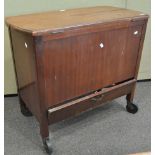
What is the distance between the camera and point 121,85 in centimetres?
169

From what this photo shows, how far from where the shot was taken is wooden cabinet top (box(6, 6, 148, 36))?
1.19 m

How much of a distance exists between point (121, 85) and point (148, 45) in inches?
30.4

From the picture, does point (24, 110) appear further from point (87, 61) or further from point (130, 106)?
point (130, 106)

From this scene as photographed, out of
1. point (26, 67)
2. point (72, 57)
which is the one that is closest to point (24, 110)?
point (26, 67)

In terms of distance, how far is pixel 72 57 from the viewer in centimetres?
132

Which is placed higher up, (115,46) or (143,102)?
(115,46)

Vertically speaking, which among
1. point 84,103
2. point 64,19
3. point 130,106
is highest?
point 64,19

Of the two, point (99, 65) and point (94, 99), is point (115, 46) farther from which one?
point (94, 99)

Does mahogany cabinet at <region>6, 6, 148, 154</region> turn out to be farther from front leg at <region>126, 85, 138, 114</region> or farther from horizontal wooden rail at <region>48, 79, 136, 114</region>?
front leg at <region>126, 85, 138, 114</region>

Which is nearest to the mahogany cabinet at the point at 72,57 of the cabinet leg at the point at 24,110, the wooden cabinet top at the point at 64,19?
the wooden cabinet top at the point at 64,19

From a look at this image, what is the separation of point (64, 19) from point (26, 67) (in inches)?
15.3

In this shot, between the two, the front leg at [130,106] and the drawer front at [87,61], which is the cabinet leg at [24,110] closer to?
the drawer front at [87,61]
